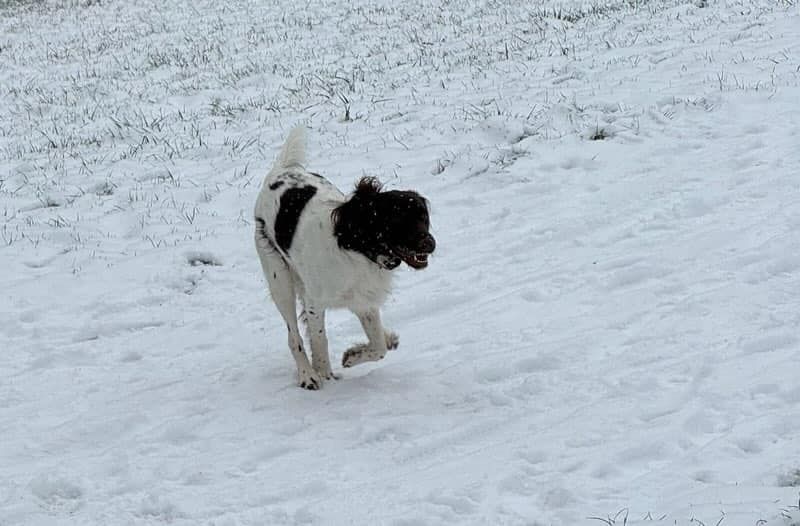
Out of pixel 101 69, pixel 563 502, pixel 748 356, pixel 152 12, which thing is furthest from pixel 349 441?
pixel 152 12

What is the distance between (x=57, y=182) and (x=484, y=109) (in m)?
4.35

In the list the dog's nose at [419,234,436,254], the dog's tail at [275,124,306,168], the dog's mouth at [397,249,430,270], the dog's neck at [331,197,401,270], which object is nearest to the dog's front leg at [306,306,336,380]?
the dog's neck at [331,197,401,270]

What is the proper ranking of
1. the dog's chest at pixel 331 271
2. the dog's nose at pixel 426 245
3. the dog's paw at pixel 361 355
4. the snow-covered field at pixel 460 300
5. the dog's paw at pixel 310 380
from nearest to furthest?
1. the snow-covered field at pixel 460 300
2. the dog's nose at pixel 426 245
3. the dog's chest at pixel 331 271
4. the dog's paw at pixel 310 380
5. the dog's paw at pixel 361 355

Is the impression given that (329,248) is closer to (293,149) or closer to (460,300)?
(293,149)

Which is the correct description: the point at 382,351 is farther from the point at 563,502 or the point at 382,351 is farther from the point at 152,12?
the point at 152,12

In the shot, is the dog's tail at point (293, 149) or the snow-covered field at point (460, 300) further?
the dog's tail at point (293, 149)

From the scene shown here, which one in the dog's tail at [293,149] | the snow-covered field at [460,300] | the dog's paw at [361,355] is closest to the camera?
the snow-covered field at [460,300]

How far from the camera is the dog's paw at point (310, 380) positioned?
5.17 meters

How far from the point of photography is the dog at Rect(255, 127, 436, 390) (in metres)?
4.71

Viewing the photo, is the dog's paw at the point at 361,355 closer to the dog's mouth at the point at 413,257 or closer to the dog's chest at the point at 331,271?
the dog's chest at the point at 331,271

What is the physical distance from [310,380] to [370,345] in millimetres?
404

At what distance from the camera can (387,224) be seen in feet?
15.4

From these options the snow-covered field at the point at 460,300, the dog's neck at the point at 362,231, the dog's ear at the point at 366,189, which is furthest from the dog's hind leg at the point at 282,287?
the dog's ear at the point at 366,189

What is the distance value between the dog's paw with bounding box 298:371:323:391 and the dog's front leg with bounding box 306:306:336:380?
0.07 m
